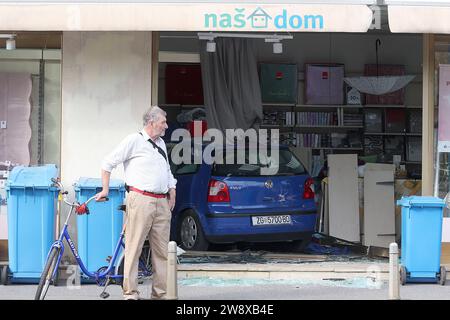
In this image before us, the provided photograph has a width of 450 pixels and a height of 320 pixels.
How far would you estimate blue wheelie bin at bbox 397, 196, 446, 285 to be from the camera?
36.1 ft

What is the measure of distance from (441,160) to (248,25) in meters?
3.26

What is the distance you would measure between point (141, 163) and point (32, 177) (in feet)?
7.02

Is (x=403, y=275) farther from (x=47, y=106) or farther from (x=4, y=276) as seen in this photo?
(x=47, y=106)

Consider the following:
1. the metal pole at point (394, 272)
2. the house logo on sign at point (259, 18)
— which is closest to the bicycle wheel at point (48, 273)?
the metal pole at point (394, 272)

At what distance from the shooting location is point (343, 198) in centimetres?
1443

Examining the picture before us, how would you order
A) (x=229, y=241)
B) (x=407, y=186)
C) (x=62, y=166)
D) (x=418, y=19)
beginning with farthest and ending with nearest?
(x=407, y=186), (x=229, y=241), (x=62, y=166), (x=418, y=19)

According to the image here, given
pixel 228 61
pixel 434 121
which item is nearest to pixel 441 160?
pixel 434 121

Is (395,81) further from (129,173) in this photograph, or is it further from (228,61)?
(129,173)

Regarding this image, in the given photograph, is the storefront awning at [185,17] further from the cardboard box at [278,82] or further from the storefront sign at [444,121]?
the cardboard box at [278,82]

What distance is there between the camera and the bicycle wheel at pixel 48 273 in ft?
29.5

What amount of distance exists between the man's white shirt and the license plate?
3.47 metres

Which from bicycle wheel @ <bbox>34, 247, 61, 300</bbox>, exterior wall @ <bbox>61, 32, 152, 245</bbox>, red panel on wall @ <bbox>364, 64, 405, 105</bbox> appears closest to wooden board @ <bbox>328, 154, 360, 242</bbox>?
red panel on wall @ <bbox>364, 64, 405, 105</bbox>

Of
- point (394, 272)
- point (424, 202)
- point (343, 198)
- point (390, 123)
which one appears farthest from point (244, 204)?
point (390, 123)

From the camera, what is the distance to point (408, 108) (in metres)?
18.0
